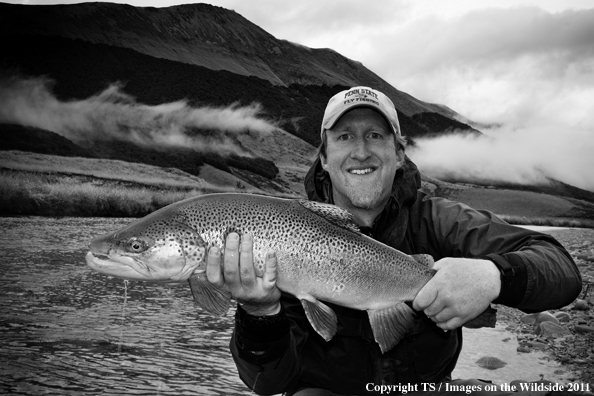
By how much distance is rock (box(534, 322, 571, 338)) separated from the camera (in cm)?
573

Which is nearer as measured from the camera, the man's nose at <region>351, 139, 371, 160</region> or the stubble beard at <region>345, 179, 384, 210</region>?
the stubble beard at <region>345, 179, 384, 210</region>

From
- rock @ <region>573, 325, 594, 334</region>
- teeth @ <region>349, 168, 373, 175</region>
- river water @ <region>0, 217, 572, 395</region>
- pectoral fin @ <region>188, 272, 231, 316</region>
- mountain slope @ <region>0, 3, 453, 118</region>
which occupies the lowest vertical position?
river water @ <region>0, 217, 572, 395</region>

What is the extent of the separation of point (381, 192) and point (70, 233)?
436 inches

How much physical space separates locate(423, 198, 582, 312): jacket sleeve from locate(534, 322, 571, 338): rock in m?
3.52

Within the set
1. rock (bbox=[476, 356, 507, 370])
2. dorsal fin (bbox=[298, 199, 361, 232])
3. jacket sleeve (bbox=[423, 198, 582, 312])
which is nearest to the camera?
jacket sleeve (bbox=[423, 198, 582, 312])

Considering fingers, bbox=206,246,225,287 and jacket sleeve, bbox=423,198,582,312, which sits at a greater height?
jacket sleeve, bbox=423,198,582,312

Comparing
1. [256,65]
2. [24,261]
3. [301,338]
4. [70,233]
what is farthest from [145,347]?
[256,65]

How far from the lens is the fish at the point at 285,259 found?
2607 millimetres

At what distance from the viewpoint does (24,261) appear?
8.29 m

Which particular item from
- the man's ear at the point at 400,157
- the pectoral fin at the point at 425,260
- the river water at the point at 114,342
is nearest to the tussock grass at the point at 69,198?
the river water at the point at 114,342

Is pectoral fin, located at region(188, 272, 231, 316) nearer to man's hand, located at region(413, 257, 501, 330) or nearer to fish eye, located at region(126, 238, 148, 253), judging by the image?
fish eye, located at region(126, 238, 148, 253)

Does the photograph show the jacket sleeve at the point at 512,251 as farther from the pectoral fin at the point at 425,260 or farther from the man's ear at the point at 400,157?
the man's ear at the point at 400,157

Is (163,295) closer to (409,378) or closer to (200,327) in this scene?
(200,327)

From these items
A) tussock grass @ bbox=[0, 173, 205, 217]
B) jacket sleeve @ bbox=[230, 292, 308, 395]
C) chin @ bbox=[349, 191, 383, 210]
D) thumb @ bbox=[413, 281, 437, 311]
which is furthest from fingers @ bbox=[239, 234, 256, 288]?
tussock grass @ bbox=[0, 173, 205, 217]
